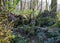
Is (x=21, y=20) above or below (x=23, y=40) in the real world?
above

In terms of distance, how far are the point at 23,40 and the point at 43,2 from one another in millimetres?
3115

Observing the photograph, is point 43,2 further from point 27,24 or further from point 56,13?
point 27,24

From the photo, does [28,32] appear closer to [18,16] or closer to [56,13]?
[18,16]

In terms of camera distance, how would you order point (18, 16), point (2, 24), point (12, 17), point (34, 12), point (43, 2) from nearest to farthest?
point (2, 24), point (12, 17), point (18, 16), point (34, 12), point (43, 2)

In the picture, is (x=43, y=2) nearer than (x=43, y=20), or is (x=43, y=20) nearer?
(x=43, y=20)

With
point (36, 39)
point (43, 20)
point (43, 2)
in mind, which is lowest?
point (36, 39)

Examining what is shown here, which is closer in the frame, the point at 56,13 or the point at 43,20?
the point at 43,20

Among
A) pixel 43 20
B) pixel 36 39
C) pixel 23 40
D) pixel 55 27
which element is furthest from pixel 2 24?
pixel 43 20

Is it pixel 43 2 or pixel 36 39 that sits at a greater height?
pixel 43 2

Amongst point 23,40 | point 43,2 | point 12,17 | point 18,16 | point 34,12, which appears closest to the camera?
point 23,40

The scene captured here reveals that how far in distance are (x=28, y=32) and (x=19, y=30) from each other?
24 cm

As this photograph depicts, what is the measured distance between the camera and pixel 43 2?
270 inches

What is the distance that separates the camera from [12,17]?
447 centimetres

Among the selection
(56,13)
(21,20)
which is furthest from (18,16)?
(56,13)
